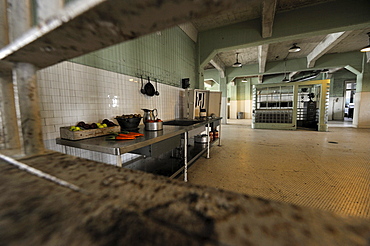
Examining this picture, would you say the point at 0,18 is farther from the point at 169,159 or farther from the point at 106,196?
the point at 169,159

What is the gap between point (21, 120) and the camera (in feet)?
2.50

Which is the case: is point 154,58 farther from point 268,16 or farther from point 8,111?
point 268,16

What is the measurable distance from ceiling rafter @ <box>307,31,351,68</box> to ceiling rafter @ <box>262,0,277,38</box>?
2.67 meters

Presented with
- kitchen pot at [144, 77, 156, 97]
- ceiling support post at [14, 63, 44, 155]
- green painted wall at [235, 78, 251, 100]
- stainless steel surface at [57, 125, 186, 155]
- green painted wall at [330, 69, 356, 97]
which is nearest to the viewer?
ceiling support post at [14, 63, 44, 155]

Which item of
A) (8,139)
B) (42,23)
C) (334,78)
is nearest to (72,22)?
(42,23)

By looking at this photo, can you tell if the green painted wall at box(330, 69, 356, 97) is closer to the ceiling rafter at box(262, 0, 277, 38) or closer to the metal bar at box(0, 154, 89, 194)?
the ceiling rafter at box(262, 0, 277, 38)

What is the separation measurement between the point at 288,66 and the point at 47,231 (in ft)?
32.9

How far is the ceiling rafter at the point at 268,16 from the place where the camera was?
10.3 ft

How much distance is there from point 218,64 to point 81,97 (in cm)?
709

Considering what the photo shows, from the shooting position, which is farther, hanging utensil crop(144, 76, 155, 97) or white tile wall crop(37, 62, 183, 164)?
hanging utensil crop(144, 76, 155, 97)

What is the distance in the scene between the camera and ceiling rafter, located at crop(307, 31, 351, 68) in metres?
4.79

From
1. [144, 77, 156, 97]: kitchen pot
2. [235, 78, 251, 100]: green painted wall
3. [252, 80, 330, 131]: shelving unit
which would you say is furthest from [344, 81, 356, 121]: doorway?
[144, 77, 156, 97]: kitchen pot

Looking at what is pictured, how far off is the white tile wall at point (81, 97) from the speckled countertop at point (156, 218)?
1426 millimetres

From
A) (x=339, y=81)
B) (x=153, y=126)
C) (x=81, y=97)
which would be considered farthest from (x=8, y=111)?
(x=339, y=81)
